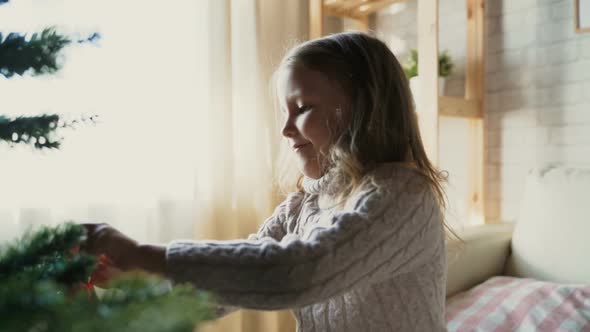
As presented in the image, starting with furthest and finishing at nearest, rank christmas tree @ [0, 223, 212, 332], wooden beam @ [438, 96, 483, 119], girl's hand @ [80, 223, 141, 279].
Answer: wooden beam @ [438, 96, 483, 119] < girl's hand @ [80, 223, 141, 279] < christmas tree @ [0, 223, 212, 332]

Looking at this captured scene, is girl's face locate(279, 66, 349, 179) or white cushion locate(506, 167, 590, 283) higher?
girl's face locate(279, 66, 349, 179)

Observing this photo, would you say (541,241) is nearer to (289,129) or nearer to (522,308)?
(522,308)

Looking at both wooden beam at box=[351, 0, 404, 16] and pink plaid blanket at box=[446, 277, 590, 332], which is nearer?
pink plaid blanket at box=[446, 277, 590, 332]

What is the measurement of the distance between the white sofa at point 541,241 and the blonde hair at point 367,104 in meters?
0.72

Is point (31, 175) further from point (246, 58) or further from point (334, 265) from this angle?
point (334, 265)

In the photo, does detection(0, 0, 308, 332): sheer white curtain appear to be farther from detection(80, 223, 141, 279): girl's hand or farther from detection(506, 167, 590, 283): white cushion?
detection(506, 167, 590, 283): white cushion

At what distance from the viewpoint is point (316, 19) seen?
1.76 meters

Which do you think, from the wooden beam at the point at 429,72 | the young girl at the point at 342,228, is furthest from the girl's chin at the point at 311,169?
the wooden beam at the point at 429,72

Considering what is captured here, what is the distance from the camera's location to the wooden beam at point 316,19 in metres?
1.75

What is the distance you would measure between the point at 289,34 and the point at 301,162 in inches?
41.0

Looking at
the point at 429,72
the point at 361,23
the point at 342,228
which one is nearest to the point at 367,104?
the point at 342,228

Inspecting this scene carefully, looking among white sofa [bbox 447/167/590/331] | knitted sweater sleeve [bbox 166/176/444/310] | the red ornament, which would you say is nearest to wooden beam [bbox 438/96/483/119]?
white sofa [bbox 447/167/590/331]

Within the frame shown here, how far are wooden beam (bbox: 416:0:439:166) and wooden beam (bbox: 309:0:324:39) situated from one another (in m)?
0.35

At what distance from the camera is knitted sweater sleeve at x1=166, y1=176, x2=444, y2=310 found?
47cm
